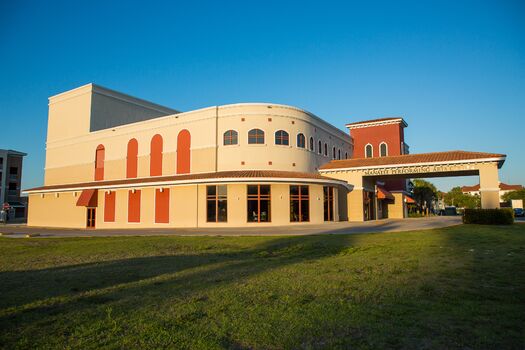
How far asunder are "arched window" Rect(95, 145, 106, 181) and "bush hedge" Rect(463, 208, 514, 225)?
121ft

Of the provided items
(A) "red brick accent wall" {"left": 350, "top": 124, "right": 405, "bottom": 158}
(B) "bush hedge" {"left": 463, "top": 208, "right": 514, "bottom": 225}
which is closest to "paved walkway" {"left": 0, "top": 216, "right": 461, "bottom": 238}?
(B) "bush hedge" {"left": 463, "top": 208, "right": 514, "bottom": 225}

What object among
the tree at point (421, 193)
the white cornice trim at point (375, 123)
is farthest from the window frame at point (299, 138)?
the tree at point (421, 193)

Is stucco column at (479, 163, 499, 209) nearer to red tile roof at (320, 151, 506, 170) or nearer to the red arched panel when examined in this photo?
red tile roof at (320, 151, 506, 170)

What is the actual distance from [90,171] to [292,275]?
39913mm

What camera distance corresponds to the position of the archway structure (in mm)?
28672

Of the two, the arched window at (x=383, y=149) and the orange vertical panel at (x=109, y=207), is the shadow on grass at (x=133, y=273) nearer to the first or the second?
the orange vertical panel at (x=109, y=207)

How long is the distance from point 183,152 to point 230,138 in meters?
5.44

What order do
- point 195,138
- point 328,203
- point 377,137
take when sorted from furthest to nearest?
point 377,137, point 195,138, point 328,203

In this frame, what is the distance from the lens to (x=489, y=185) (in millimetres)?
28672

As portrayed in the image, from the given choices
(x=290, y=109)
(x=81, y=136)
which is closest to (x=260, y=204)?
(x=290, y=109)

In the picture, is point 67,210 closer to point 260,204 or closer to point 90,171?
point 90,171

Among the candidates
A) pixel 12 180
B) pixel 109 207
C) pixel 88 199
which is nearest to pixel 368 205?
pixel 109 207

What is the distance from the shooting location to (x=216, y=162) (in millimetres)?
33250

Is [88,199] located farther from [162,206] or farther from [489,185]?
[489,185]
